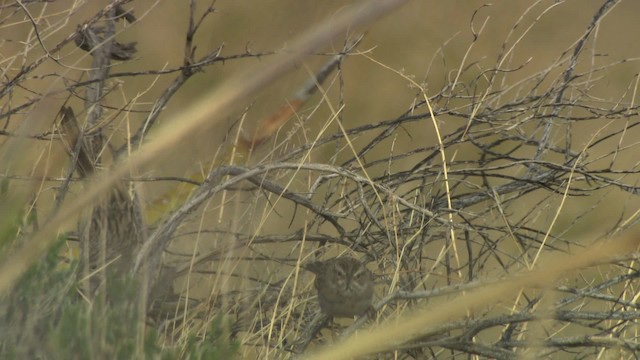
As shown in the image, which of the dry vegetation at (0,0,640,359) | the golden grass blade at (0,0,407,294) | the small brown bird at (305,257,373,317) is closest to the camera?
the golden grass blade at (0,0,407,294)

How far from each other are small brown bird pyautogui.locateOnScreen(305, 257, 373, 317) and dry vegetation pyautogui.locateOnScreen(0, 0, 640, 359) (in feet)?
0.17

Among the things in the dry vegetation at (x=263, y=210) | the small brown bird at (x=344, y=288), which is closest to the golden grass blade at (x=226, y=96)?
the dry vegetation at (x=263, y=210)

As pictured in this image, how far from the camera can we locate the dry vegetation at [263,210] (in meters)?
1.31

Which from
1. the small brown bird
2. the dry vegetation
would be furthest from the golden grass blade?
the small brown bird

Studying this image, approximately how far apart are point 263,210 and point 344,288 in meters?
0.44

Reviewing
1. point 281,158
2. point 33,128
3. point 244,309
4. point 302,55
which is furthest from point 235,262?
point 302,55

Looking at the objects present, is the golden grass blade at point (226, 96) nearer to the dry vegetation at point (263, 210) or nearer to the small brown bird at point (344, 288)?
the dry vegetation at point (263, 210)

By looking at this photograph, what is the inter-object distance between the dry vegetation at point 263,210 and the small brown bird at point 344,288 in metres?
0.05

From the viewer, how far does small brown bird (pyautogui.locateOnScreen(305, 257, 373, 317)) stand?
2457 mm

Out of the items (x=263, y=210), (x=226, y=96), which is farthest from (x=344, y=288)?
(x=226, y=96)

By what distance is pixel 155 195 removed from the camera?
3156 mm

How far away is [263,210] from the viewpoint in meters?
2.79

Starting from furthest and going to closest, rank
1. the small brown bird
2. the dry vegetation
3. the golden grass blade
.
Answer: the small brown bird → the dry vegetation → the golden grass blade

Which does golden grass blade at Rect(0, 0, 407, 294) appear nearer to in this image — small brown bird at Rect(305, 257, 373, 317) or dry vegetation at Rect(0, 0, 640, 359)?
dry vegetation at Rect(0, 0, 640, 359)
